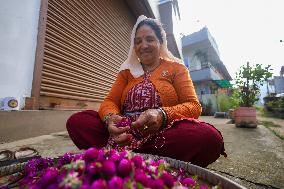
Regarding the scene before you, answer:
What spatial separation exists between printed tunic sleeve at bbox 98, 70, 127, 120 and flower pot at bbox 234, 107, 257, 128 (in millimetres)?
5181

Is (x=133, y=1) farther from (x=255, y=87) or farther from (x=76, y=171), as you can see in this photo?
(x=76, y=171)

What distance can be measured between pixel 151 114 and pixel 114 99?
2.37ft

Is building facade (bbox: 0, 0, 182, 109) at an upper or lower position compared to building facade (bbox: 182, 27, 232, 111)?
lower

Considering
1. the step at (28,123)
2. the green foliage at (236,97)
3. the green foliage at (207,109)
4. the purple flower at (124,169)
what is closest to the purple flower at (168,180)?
the purple flower at (124,169)

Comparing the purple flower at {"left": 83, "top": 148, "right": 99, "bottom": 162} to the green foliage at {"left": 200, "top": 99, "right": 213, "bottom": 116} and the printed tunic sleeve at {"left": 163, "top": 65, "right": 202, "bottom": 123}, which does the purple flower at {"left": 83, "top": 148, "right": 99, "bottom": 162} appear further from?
the green foliage at {"left": 200, "top": 99, "right": 213, "bottom": 116}

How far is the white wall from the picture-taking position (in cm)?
300

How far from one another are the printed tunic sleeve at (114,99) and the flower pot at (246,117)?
17.0ft

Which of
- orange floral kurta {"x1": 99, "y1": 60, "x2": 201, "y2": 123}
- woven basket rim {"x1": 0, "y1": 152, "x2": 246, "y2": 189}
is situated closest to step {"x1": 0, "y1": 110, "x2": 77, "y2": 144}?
orange floral kurta {"x1": 99, "y1": 60, "x2": 201, "y2": 123}

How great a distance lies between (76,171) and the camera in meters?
0.67

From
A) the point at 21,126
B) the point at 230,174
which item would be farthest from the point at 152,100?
the point at 21,126

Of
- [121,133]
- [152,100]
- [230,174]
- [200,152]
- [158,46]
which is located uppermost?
[158,46]

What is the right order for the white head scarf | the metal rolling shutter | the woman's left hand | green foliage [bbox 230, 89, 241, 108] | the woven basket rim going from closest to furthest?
the woven basket rim → the woman's left hand → the white head scarf → the metal rolling shutter → green foliage [bbox 230, 89, 241, 108]

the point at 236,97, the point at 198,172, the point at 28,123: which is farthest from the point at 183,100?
the point at 236,97

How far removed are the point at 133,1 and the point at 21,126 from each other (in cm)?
517
